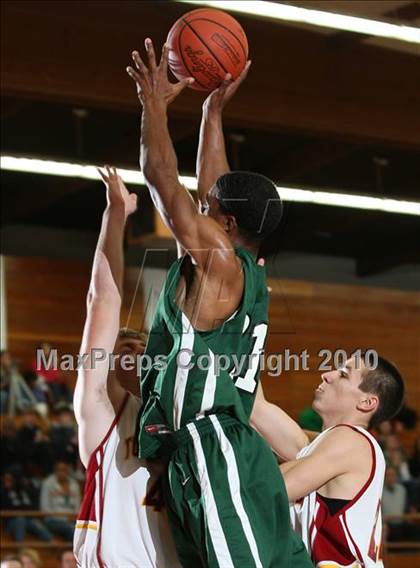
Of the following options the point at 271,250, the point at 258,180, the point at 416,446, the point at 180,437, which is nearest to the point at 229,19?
the point at 258,180

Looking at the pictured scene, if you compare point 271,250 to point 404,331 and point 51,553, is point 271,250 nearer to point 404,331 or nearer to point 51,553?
point 404,331

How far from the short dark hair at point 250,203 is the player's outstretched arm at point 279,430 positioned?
70 cm

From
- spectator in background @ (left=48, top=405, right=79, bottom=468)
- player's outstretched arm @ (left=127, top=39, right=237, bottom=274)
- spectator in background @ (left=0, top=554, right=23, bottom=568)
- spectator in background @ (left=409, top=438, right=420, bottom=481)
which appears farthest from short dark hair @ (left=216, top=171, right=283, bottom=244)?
spectator in background @ (left=409, top=438, right=420, bottom=481)

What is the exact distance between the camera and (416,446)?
1185 centimetres

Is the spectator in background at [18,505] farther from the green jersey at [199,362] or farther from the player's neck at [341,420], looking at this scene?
the green jersey at [199,362]

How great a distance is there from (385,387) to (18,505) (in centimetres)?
776

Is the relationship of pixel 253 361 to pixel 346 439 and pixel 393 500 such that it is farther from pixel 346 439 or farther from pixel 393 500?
pixel 393 500

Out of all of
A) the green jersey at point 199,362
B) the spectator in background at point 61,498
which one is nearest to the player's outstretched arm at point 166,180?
the green jersey at point 199,362

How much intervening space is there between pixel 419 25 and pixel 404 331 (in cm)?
349

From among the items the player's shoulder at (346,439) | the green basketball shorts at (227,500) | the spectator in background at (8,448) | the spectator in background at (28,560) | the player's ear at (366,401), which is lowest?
the green basketball shorts at (227,500)

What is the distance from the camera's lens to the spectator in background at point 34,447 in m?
11.0

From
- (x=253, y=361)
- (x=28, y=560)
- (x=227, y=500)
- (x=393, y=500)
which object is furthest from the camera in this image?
(x=393, y=500)

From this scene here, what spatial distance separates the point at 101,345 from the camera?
3.29m

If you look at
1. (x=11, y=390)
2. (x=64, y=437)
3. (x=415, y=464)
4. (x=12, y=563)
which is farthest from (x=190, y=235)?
(x=415, y=464)
